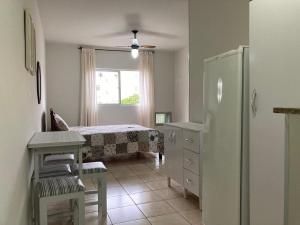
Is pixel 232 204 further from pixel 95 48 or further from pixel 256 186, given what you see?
pixel 95 48

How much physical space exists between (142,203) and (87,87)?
12.6ft

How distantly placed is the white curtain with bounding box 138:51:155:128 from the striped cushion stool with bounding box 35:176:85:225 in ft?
15.3

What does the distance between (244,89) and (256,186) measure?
64cm

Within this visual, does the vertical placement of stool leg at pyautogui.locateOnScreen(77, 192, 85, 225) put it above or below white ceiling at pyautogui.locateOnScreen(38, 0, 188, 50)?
below

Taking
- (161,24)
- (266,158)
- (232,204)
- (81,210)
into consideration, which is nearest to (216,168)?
(232,204)

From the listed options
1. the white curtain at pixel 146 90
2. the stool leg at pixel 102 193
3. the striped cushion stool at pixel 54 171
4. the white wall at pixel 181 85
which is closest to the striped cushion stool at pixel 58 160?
the striped cushion stool at pixel 54 171

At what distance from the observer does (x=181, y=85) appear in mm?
6820

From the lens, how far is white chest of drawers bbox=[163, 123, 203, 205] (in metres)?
2.73

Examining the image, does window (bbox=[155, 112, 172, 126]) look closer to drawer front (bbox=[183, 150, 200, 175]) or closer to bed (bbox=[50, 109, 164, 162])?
bed (bbox=[50, 109, 164, 162])

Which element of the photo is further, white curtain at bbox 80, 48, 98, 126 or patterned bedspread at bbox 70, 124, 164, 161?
white curtain at bbox 80, 48, 98, 126

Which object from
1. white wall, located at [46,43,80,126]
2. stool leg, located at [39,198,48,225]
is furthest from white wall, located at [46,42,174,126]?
stool leg, located at [39,198,48,225]

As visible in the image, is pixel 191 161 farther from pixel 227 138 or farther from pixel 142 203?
pixel 227 138

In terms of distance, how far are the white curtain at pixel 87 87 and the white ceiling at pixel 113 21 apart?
1.22ft

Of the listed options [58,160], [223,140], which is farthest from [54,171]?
[223,140]
